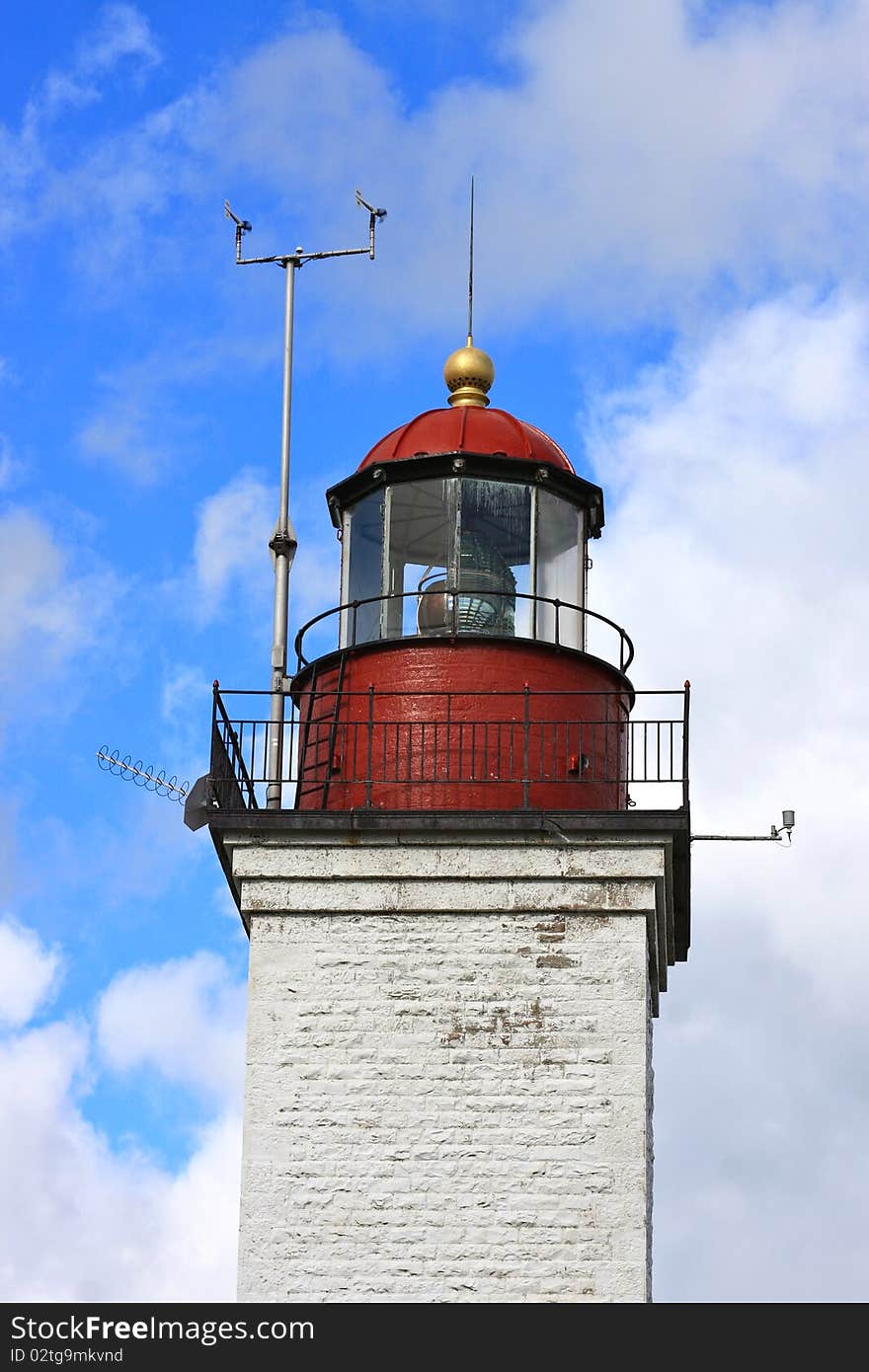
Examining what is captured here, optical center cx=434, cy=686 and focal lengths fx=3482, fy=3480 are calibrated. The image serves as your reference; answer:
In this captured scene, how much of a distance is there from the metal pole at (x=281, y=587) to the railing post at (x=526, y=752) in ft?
5.70

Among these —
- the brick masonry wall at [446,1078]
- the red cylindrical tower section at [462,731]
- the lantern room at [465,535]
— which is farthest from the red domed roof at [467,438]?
the brick masonry wall at [446,1078]

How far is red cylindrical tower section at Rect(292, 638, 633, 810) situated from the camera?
24.8 metres

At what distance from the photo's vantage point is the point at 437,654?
2511 centimetres

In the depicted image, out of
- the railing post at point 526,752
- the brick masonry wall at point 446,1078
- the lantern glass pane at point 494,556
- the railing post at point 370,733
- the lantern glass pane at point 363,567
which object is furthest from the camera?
the lantern glass pane at point 363,567

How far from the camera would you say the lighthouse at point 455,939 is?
23.5 metres

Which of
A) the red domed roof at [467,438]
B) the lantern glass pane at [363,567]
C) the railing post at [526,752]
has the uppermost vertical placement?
the red domed roof at [467,438]

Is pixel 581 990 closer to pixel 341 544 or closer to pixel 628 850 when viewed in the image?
pixel 628 850

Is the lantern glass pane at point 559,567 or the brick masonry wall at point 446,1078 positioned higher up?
the lantern glass pane at point 559,567

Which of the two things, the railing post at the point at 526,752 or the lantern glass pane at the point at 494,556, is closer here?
the railing post at the point at 526,752

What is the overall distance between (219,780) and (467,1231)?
3714 millimetres

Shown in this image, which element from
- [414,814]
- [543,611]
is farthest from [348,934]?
[543,611]

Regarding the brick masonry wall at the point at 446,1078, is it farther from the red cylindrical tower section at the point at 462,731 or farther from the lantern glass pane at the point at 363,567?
the lantern glass pane at the point at 363,567

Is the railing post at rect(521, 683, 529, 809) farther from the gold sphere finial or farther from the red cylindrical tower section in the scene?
the gold sphere finial

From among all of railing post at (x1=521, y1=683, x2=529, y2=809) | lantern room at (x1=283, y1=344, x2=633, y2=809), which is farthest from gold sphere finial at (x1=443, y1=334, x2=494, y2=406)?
railing post at (x1=521, y1=683, x2=529, y2=809)
